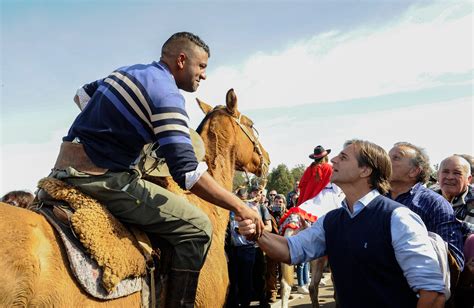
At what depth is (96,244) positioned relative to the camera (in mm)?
2643

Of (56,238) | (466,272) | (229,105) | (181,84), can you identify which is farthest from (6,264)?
(466,272)

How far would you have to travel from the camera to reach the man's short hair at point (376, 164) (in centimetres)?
303

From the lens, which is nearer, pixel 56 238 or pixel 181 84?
pixel 56 238

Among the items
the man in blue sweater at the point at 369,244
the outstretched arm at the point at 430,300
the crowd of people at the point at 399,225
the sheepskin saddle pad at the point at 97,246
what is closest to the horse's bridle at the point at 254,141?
the crowd of people at the point at 399,225

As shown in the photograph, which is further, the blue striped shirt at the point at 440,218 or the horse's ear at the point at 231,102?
the horse's ear at the point at 231,102

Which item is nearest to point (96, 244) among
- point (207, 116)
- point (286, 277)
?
point (207, 116)

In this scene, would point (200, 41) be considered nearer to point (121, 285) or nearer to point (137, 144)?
point (137, 144)

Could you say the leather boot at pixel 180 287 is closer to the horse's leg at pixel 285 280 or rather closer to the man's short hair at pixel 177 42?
the man's short hair at pixel 177 42

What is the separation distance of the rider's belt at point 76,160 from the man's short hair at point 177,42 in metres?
0.98

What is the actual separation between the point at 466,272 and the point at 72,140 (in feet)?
11.8

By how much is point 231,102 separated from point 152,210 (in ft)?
7.16

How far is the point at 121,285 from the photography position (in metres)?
2.73

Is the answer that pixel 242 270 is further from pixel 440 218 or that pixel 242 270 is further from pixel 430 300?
pixel 430 300

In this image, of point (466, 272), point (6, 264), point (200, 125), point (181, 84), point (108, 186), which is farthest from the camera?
point (200, 125)
